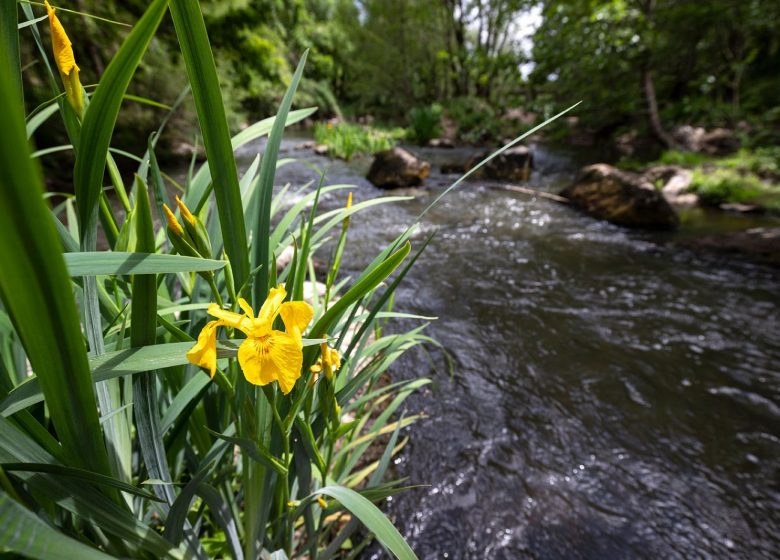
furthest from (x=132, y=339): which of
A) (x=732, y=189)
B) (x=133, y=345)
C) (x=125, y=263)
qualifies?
(x=732, y=189)

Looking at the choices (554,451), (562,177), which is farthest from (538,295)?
(562,177)

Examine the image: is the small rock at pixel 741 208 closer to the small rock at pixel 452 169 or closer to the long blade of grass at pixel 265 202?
the small rock at pixel 452 169

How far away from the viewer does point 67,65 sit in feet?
1.34

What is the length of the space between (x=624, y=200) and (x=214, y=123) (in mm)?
5468

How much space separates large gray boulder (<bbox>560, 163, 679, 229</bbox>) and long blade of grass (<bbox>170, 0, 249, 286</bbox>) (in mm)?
5340

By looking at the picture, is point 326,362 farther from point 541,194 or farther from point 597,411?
point 541,194

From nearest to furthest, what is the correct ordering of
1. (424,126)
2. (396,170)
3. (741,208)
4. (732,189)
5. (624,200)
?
(624,200) → (741,208) → (732,189) → (396,170) → (424,126)

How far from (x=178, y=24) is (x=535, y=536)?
63.0 inches

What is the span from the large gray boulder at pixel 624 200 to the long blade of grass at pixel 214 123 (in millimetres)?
5340

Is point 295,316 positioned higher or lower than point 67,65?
lower

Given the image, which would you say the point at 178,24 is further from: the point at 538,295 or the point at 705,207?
the point at 705,207

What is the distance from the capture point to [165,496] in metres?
0.62

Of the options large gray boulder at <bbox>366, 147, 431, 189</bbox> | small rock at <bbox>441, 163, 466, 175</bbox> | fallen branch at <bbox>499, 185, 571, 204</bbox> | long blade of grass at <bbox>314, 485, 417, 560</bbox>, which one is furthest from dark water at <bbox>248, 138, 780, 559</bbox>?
small rock at <bbox>441, 163, 466, 175</bbox>

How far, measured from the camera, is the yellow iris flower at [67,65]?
394 mm
